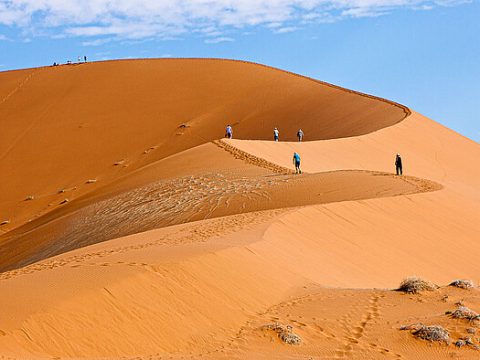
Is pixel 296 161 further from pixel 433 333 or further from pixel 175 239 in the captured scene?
pixel 433 333

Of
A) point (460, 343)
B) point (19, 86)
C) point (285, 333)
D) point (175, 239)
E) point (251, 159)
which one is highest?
point (19, 86)

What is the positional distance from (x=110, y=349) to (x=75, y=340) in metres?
0.40

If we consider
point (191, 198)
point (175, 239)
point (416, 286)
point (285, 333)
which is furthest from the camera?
point (191, 198)

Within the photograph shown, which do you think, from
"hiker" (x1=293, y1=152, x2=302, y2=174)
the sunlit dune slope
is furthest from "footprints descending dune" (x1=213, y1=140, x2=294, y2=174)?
"hiker" (x1=293, y1=152, x2=302, y2=174)

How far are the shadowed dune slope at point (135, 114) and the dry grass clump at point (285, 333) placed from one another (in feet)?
83.2

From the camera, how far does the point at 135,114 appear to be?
48.5 m

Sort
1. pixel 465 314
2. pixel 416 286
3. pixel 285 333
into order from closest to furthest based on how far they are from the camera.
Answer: pixel 285 333 < pixel 465 314 < pixel 416 286

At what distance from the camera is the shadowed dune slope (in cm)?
3966

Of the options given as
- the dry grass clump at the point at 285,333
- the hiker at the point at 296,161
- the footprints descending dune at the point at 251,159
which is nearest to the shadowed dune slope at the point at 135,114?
the footprints descending dune at the point at 251,159

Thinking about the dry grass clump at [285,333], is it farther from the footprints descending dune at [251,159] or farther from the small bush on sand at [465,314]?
the footprints descending dune at [251,159]

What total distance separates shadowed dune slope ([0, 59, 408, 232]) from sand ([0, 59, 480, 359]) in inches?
6.8

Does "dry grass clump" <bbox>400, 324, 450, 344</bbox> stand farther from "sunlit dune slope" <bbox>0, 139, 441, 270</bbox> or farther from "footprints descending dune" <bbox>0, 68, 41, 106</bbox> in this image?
"footprints descending dune" <bbox>0, 68, 41, 106</bbox>

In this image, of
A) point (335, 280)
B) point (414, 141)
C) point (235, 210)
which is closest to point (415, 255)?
point (335, 280)

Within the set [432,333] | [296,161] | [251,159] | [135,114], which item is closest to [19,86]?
[135,114]
